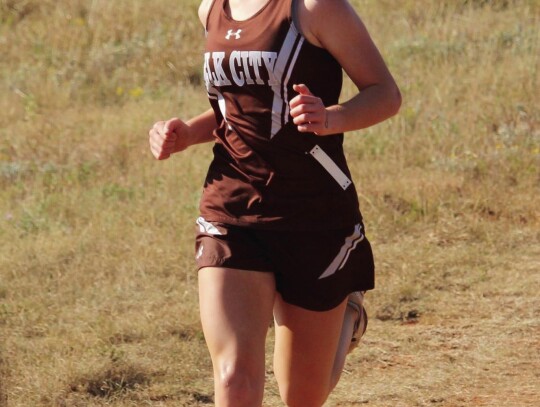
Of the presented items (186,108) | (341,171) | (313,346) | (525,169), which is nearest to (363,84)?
(341,171)

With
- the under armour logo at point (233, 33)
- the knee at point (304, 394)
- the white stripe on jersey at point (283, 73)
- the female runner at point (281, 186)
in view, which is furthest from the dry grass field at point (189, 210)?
the under armour logo at point (233, 33)

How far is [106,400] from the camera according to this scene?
4672 millimetres

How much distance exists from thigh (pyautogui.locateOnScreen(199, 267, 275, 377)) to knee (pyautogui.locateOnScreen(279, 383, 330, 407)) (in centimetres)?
39

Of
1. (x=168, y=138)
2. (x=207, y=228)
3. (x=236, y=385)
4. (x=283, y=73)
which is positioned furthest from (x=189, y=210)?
(x=236, y=385)

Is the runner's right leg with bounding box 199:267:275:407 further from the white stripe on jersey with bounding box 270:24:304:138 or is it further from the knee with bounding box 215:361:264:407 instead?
the white stripe on jersey with bounding box 270:24:304:138

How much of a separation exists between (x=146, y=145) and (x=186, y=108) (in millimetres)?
935

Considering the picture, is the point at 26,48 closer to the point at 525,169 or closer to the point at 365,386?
the point at 525,169

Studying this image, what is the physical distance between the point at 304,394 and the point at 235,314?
1.76 feet

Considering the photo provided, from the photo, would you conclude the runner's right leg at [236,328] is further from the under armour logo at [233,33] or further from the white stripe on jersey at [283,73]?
the under armour logo at [233,33]

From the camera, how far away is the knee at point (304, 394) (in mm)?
3639

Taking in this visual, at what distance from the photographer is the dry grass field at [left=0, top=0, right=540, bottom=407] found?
5.02m

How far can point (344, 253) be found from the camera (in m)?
3.52

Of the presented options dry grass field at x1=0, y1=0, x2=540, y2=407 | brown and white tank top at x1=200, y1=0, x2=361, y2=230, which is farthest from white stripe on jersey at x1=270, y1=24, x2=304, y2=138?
dry grass field at x1=0, y1=0, x2=540, y2=407

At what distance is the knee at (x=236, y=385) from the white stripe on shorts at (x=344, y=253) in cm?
45
